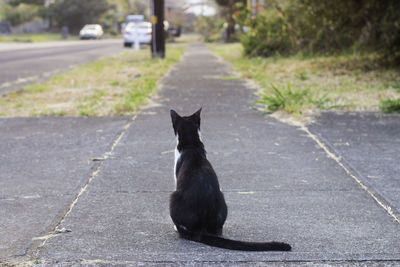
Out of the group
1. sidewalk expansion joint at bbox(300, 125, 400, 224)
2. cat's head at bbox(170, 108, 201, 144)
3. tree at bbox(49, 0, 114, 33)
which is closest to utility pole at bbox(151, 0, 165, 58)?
sidewalk expansion joint at bbox(300, 125, 400, 224)

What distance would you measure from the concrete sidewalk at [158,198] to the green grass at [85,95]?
0.91 metres

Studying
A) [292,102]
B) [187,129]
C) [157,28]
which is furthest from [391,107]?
[157,28]

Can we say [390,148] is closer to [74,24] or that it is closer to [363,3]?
[363,3]

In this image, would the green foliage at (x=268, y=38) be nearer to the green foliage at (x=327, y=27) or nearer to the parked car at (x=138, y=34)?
the green foliage at (x=327, y=27)

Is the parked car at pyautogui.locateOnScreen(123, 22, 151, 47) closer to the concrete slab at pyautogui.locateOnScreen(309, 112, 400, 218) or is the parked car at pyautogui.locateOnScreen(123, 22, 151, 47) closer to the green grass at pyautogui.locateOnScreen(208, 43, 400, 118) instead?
the green grass at pyautogui.locateOnScreen(208, 43, 400, 118)

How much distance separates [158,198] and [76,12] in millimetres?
62880

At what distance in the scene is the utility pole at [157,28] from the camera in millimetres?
17406

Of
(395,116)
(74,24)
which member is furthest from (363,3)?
(74,24)

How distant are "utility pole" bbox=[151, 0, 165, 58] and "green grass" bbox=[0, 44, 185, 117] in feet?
15.7

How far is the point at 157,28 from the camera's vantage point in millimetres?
17703

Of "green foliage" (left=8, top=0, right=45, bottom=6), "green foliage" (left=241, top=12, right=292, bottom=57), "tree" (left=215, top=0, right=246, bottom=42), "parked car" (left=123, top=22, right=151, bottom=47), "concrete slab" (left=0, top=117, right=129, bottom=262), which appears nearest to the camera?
"concrete slab" (left=0, top=117, right=129, bottom=262)

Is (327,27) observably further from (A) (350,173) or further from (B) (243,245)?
(B) (243,245)

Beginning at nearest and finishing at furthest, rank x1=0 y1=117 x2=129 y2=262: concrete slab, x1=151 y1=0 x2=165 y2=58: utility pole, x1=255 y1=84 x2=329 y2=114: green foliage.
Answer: x1=0 y1=117 x2=129 y2=262: concrete slab
x1=255 y1=84 x2=329 y2=114: green foliage
x1=151 y1=0 x2=165 y2=58: utility pole

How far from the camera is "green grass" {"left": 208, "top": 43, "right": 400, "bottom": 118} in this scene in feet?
24.5
